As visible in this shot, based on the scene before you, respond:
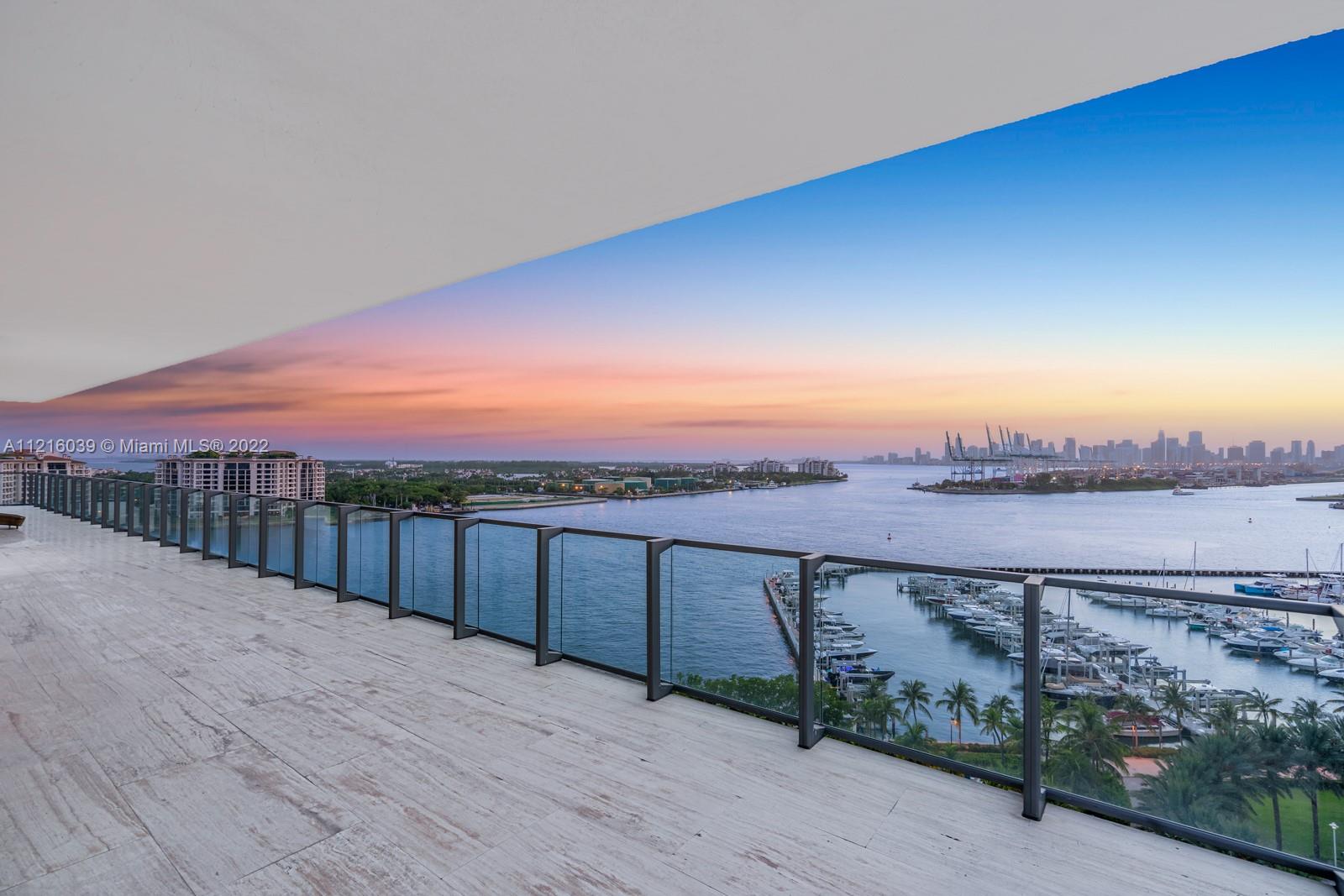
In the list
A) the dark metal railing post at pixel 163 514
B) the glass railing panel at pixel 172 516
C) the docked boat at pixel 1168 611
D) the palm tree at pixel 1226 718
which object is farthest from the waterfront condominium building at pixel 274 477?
the palm tree at pixel 1226 718

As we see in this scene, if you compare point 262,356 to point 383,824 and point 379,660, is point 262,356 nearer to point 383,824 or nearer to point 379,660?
point 379,660

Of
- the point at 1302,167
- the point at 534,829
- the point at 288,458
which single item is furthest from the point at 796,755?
the point at 1302,167

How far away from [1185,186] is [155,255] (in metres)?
30.0

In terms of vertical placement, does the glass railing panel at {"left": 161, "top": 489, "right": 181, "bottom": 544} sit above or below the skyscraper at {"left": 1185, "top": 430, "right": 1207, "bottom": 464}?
below

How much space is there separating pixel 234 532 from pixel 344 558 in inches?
117

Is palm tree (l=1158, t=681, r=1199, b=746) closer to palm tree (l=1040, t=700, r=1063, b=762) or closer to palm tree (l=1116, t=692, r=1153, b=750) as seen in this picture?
palm tree (l=1116, t=692, r=1153, b=750)

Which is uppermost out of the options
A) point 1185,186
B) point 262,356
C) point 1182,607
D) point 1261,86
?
point 1185,186

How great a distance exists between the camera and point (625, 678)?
3846 mm

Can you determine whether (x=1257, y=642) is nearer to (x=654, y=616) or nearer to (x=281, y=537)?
(x=654, y=616)

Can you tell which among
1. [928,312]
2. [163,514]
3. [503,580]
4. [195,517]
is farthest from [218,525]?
[928,312]

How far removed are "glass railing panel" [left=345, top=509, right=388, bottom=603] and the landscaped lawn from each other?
19.2 ft

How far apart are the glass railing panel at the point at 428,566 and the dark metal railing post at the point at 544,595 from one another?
118 centimetres

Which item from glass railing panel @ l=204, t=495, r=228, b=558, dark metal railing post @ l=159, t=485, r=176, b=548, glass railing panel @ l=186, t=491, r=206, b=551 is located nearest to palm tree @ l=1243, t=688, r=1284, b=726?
Answer: glass railing panel @ l=204, t=495, r=228, b=558

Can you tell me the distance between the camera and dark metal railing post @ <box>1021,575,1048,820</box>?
7.91 feet
